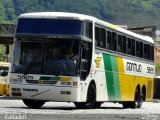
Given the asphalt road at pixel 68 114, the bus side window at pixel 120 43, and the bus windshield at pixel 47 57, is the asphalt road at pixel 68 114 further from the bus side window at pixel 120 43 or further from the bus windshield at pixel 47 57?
the bus side window at pixel 120 43

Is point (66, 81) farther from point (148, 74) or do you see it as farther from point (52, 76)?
point (148, 74)

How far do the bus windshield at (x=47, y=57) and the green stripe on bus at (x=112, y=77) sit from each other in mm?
2523

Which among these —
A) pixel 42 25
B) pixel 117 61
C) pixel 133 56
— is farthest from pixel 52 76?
pixel 133 56

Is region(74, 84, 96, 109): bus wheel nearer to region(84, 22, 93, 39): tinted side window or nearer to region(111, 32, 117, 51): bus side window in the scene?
region(84, 22, 93, 39): tinted side window

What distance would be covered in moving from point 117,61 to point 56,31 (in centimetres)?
424

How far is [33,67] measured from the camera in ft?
68.2

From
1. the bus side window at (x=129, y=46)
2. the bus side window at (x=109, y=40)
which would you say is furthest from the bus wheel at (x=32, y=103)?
the bus side window at (x=129, y=46)

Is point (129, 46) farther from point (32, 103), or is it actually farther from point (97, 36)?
point (32, 103)

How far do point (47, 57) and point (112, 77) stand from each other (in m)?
4.11

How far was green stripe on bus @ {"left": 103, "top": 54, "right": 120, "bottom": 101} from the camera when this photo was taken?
2341 cm

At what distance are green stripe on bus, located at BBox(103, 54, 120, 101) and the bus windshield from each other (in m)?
2.52

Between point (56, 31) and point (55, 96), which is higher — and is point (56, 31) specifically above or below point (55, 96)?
above

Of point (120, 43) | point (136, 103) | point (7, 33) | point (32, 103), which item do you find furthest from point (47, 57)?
point (7, 33)

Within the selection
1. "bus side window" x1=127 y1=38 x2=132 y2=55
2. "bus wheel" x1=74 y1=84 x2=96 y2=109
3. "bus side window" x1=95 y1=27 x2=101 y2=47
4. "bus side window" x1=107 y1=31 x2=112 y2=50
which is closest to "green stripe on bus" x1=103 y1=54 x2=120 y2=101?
"bus side window" x1=107 y1=31 x2=112 y2=50
